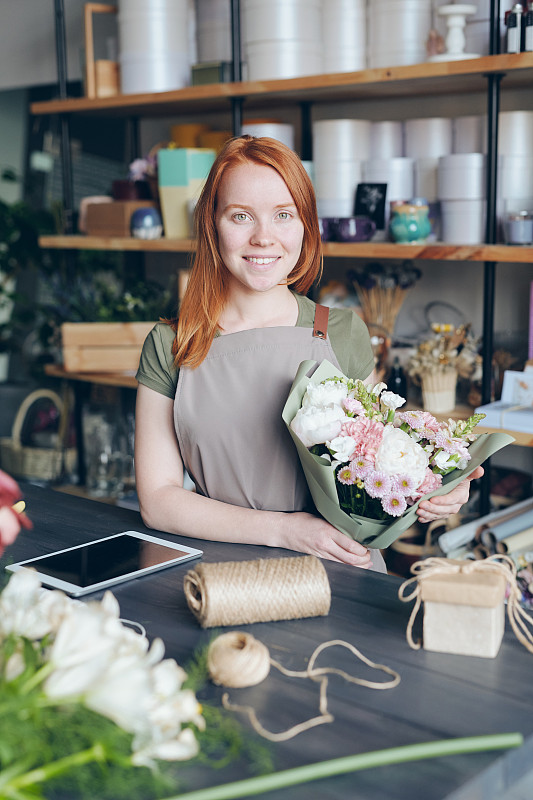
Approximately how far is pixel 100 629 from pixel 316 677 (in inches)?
15.2

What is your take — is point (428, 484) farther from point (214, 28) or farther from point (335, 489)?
point (214, 28)

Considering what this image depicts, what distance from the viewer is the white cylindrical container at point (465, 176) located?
252 centimetres

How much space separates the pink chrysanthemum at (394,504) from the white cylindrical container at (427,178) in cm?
154

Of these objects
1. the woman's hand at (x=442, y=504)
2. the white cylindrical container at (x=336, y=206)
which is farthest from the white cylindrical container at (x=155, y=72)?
the woman's hand at (x=442, y=504)

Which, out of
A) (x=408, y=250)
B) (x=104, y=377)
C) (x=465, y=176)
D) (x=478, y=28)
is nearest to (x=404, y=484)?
(x=408, y=250)

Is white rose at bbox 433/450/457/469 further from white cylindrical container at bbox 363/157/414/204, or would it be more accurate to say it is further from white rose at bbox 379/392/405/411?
white cylindrical container at bbox 363/157/414/204

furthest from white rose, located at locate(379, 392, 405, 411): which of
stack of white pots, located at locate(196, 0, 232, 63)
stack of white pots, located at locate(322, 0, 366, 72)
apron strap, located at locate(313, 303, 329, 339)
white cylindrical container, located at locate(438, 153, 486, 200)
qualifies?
stack of white pots, located at locate(196, 0, 232, 63)

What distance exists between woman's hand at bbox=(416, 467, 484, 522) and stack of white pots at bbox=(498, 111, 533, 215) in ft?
3.85

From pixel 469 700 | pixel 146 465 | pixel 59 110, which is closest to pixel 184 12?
pixel 59 110

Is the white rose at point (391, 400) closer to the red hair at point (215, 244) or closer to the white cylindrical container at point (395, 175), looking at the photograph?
the red hair at point (215, 244)

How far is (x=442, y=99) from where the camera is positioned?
2973 millimetres

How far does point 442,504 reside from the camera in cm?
155

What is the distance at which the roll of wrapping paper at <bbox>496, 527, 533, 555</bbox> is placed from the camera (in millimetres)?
2441

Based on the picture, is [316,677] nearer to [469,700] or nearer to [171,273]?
[469,700]
